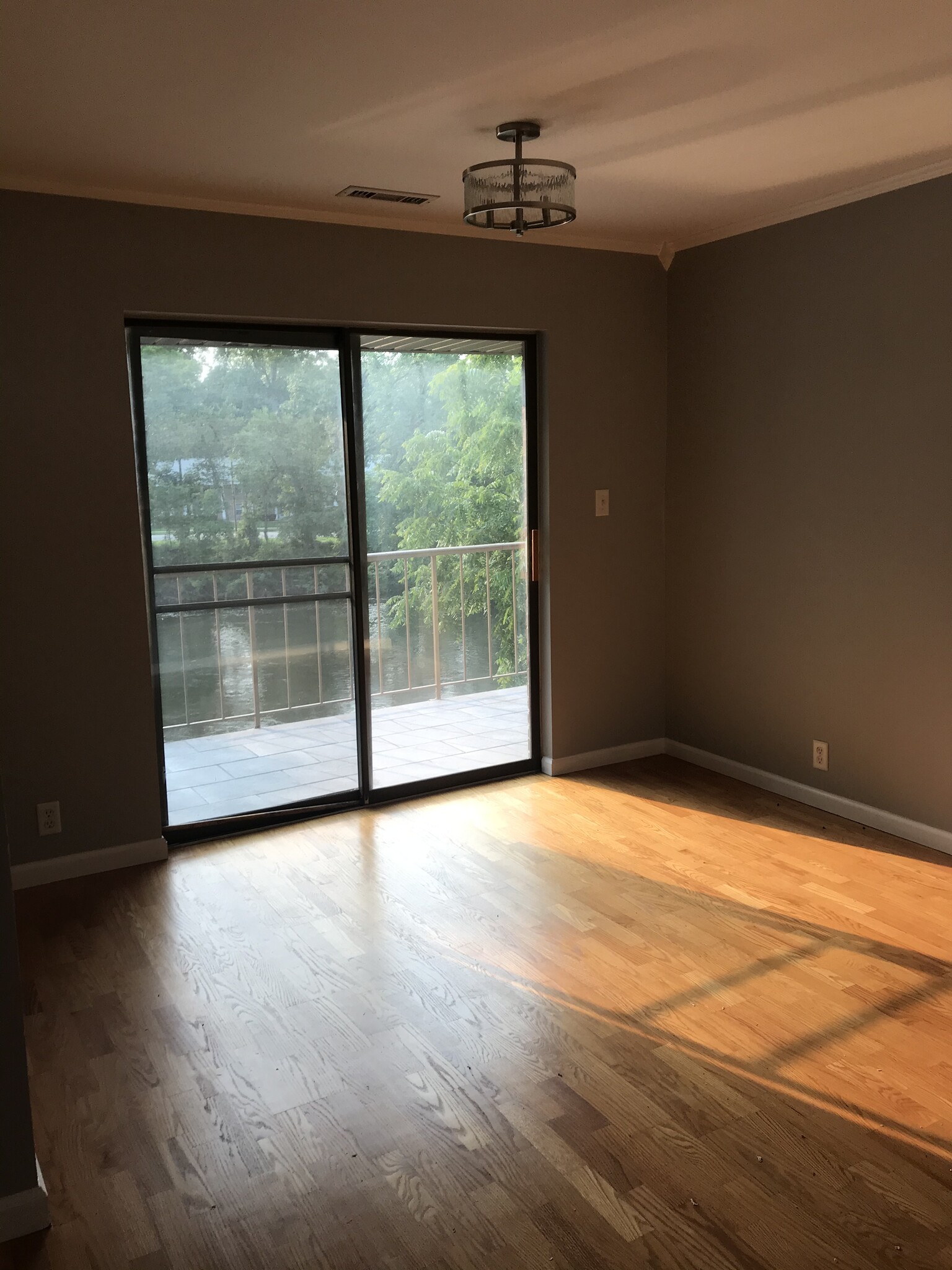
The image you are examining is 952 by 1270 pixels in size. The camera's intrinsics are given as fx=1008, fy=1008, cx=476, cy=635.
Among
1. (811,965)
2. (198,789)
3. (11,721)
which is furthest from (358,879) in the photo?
(811,965)

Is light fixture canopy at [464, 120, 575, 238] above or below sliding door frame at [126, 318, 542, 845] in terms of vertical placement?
above

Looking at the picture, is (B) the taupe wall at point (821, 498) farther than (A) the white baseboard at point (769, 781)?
No

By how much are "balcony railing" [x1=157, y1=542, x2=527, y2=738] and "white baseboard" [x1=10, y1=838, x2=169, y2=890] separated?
449 millimetres

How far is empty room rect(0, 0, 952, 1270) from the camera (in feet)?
7.01

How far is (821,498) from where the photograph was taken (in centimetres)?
405

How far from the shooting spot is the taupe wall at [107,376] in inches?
135

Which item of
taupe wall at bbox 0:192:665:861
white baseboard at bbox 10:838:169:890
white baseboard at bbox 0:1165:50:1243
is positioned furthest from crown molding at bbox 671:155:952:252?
white baseboard at bbox 0:1165:50:1243

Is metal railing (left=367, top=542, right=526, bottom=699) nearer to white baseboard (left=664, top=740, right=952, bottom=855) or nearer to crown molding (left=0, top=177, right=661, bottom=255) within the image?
white baseboard (left=664, top=740, right=952, bottom=855)


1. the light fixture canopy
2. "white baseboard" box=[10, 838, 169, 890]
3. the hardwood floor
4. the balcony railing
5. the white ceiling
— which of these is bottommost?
the hardwood floor

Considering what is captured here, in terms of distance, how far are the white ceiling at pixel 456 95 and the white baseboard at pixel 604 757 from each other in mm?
2431

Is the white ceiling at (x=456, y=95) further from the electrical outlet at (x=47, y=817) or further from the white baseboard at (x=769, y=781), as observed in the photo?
the white baseboard at (x=769, y=781)

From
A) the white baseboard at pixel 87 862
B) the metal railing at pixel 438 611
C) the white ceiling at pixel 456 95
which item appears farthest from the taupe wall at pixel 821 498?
the white baseboard at pixel 87 862

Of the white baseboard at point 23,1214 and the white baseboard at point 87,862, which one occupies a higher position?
the white baseboard at point 87,862

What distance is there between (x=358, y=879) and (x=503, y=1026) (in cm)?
108
